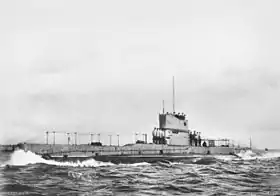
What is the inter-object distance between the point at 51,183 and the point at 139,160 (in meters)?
24.6

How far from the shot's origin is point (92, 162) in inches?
1455

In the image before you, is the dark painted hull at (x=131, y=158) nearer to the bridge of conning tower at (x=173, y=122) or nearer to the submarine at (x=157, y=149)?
the submarine at (x=157, y=149)

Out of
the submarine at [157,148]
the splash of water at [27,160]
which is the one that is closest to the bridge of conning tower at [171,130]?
the submarine at [157,148]

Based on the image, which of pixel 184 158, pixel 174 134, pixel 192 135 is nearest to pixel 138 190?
pixel 184 158

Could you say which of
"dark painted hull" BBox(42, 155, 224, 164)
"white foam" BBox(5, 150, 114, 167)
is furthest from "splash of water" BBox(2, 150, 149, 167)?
"dark painted hull" BBox(42, 155, 224, 164)

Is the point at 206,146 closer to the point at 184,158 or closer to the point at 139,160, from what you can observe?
the point at 184,158

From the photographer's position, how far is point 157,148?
50062 millimetres

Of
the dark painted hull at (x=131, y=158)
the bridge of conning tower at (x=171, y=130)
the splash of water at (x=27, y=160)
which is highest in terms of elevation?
the bridge of conning tower at (x=171, y=130)

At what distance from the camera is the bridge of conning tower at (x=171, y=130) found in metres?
53.6

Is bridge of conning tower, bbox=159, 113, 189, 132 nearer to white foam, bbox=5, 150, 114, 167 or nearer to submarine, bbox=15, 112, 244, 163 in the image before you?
submarine, bbox=15, 112, 244, 163

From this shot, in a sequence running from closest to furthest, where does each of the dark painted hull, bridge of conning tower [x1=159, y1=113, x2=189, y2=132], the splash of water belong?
the splash of water < the dark painted hull < bridge of conning tower [x1=159, y1=113, x2=189, y2=132]

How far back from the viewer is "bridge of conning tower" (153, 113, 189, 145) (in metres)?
53.6

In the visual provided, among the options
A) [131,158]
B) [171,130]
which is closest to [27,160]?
[131,158]

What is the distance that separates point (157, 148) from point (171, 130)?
18.5 feet
